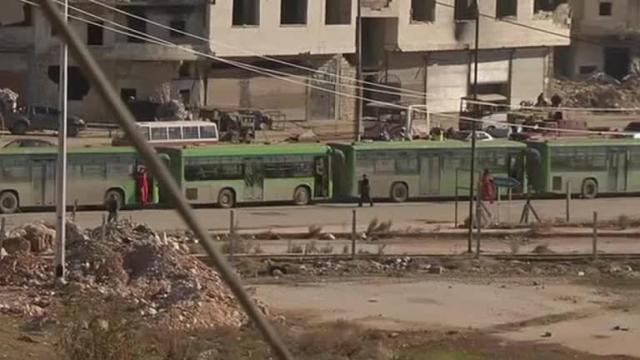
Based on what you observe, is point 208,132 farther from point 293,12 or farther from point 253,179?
point 293,12

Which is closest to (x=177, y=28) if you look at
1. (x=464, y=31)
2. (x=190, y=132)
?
(x=190, y=132)

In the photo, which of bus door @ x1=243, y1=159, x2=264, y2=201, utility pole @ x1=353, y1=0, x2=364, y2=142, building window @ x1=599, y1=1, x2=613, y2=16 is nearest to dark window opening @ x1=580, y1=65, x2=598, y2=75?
building window @ x1=599, y1=1, x2=613, y2=16

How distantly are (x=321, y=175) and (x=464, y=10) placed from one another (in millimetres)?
23860

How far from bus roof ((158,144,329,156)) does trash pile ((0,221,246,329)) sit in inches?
463

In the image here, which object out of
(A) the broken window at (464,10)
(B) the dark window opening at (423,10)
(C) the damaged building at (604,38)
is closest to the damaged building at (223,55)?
(B) the dark window opening at (423,10)

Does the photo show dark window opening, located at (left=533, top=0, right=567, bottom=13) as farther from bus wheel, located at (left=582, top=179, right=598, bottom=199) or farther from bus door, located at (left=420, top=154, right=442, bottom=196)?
bus door, located at (left=420, top=154, right=442, bottom=196)

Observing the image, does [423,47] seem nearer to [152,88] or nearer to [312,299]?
[152,88]

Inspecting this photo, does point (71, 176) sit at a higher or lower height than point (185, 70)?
lower

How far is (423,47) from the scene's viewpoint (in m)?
59.7

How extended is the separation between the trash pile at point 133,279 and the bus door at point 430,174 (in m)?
15.8

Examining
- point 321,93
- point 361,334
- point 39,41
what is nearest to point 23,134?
point 39,41

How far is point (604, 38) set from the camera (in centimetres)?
7350

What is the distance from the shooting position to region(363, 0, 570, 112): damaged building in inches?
2339

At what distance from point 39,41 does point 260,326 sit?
4908 centimetres
